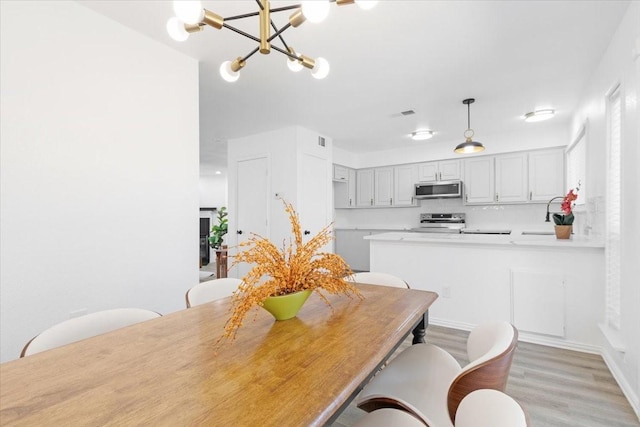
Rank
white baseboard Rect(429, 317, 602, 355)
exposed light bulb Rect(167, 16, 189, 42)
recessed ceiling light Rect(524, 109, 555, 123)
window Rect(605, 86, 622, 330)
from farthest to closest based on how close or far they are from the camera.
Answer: recessed ceiling light Rect(524, 109, 555, 123) < white baseboard Rect(429, 317, 602, 355) < window Rect(605, 86, 622, 330) < exposed light bulb Rect(167, 16, 189, 42)

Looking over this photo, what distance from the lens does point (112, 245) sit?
2143 millimetres

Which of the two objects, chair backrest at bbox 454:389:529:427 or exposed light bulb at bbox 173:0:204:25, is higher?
exposed light bulb at bbox 173:0:204:25

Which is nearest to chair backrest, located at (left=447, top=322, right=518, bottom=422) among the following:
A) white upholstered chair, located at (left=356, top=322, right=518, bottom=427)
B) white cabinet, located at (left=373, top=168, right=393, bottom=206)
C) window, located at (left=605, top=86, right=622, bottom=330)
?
white upholstered chair, located at (left=356, top=322, right=518, bottom=427)

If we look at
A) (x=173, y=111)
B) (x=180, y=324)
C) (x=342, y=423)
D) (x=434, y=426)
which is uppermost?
(x=173, y=111)

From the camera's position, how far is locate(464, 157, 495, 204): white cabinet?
17.7 ft

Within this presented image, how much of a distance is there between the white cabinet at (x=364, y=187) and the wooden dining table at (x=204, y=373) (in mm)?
5505

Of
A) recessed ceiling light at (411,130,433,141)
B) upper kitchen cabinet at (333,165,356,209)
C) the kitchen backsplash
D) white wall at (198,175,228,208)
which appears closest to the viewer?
recessed ceiling light at (411,130,433,141)

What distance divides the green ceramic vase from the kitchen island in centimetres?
240

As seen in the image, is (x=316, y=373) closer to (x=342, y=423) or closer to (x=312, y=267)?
(x=312, y=267)

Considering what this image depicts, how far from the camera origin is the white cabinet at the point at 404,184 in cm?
619

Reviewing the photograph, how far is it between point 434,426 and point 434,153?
221 inches

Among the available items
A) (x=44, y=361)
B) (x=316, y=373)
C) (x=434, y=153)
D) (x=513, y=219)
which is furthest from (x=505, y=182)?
(x=44, y=361)

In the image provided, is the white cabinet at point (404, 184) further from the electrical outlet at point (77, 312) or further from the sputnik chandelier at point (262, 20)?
the electrical outlet at point (77, 312)

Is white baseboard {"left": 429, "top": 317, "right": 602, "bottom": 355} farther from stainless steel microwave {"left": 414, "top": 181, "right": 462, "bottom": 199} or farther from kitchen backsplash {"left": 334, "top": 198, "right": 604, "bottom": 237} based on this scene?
stainless steel microwave {"left": 414, "top": 181, "right": 462, "bottom": 199}
